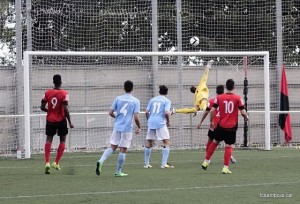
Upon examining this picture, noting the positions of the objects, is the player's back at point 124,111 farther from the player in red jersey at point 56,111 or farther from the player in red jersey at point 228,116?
the player in red jersey at point 228,116

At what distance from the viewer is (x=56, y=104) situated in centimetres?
1705

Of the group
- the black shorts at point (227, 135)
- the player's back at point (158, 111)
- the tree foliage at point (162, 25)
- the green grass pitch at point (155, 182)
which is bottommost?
the green grass pitch at point (155, 182)

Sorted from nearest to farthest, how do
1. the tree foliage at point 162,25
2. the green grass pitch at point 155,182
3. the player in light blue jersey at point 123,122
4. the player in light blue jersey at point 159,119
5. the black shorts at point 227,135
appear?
the green grass pitch at point 155,182 → the player in light blue jersey at point 123,122 → the black shorts at point 227,135 → the player in light blue jersey at point 159,119 → the tree foliage at point 162,25

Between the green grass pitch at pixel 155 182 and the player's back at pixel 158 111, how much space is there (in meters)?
1.05

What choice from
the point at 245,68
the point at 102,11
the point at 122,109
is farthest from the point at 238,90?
the point at 122,109

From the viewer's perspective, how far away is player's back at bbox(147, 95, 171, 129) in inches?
734

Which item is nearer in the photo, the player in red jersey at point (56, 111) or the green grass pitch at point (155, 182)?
the green grass pitch at point (155, 182)

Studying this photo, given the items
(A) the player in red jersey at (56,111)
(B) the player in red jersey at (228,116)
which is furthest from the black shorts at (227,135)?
(A) the player in red jersey at (56,111)

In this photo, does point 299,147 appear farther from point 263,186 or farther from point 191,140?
point 263,186

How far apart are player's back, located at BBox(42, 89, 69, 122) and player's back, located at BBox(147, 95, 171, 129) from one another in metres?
2.51

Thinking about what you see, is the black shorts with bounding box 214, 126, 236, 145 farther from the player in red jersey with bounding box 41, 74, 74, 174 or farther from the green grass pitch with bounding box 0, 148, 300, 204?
the player in red jersey with bounding box 41, 74, 74, 174

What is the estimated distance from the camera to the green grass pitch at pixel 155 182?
11.5 metres

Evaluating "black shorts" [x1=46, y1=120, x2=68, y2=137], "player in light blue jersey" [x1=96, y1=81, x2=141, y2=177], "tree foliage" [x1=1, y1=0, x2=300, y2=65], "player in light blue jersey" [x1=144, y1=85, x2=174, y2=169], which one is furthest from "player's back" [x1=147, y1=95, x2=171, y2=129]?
"tree foliage" [x1=1, y1=0, x2=300, y2=65]

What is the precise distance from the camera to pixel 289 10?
29562 millimetres
